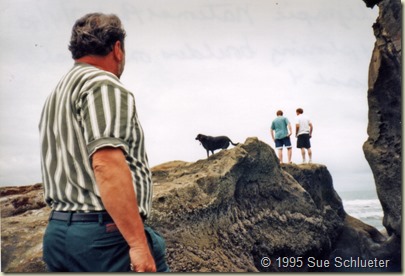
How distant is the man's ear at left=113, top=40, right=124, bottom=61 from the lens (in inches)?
99.6

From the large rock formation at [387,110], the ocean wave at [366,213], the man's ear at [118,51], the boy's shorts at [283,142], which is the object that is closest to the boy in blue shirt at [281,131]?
the boy's shorts at [283,142]

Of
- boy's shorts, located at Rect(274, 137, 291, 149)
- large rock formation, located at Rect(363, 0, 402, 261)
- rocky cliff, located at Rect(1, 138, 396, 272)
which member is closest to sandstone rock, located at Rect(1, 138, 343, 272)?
rocky cliff, located at Rect(1, 138, 396, 272)

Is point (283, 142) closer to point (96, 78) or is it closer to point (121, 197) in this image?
point (96, 78)

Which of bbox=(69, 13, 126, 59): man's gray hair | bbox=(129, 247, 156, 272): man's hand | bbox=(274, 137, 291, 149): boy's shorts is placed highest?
bbox=(274, 137, 291, 149): boy's shorts

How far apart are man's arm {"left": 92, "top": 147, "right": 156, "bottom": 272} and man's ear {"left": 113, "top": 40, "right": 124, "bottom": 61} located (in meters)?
0.61

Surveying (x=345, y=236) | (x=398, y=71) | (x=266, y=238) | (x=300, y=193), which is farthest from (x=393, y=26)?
(x=345, y=236)

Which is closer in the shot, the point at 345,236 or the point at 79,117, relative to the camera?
the point at 79,117

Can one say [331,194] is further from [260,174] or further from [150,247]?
[150,247]

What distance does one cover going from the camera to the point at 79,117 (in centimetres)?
231

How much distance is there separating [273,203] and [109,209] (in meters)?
8.81

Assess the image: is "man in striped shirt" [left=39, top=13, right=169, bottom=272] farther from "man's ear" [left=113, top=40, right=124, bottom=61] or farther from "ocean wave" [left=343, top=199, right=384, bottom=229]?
"ocean wave" [left=343, top=199, right=384, bottom=229]

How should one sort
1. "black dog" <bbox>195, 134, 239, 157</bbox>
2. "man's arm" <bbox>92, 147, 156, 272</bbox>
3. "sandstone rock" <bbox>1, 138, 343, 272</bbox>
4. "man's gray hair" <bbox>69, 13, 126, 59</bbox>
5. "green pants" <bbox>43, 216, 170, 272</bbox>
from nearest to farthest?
A: "man's arm" <bbox>92, 147, 156, 272</bbox> → "green pants" <bbox>43, 216, 170, 272</bbox> → "man's gray hair" <bbox>69, 13, 126, 59</bbox> → "sandstone rock" <bbox>1, 138, 343, 272</bbox> → "black dog" <bbox>195, 134, 239, 157</bbox>

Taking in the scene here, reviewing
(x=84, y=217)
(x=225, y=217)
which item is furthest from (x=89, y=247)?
(x=225, y=217)

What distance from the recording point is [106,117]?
2209 millimetres
